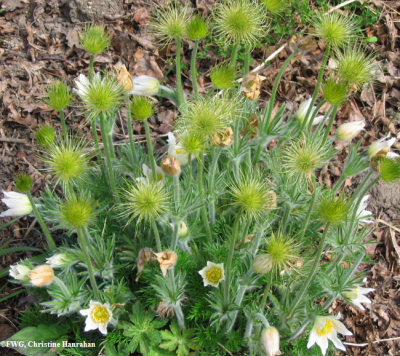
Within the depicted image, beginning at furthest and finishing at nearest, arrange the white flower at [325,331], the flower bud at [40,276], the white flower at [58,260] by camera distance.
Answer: the white flower at [58,260]
the white flower at [325,331]
the flower bud at [40,276]

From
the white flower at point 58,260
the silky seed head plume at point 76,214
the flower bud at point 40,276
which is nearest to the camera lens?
the silky seed head plume at point 76,214

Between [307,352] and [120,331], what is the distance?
3.76 feet

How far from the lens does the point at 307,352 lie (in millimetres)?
2539

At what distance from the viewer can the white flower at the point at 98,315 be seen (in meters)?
2.32

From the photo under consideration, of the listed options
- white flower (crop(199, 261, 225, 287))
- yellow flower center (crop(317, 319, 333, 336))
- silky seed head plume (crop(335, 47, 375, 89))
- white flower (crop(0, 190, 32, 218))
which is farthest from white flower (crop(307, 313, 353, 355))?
white flower (crop(0, 190, 32, 218))

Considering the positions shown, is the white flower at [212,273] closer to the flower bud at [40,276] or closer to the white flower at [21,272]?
the flower bud at [40,276]

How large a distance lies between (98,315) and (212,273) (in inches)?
27.0

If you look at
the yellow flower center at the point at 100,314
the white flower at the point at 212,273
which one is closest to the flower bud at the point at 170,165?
the white flower at the point at 212,273

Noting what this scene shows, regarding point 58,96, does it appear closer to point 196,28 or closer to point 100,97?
point 100,97

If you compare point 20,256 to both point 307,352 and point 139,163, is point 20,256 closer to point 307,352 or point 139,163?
point 139,163

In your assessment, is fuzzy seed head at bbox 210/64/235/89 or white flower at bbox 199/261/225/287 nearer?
fuzzy seed head at bbox 210/64/235/89

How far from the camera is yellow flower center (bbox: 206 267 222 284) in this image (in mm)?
2393

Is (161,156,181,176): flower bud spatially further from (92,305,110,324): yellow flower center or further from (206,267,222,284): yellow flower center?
(92,305,110,324): yellow flower center

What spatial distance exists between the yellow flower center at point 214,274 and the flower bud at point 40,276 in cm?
86
